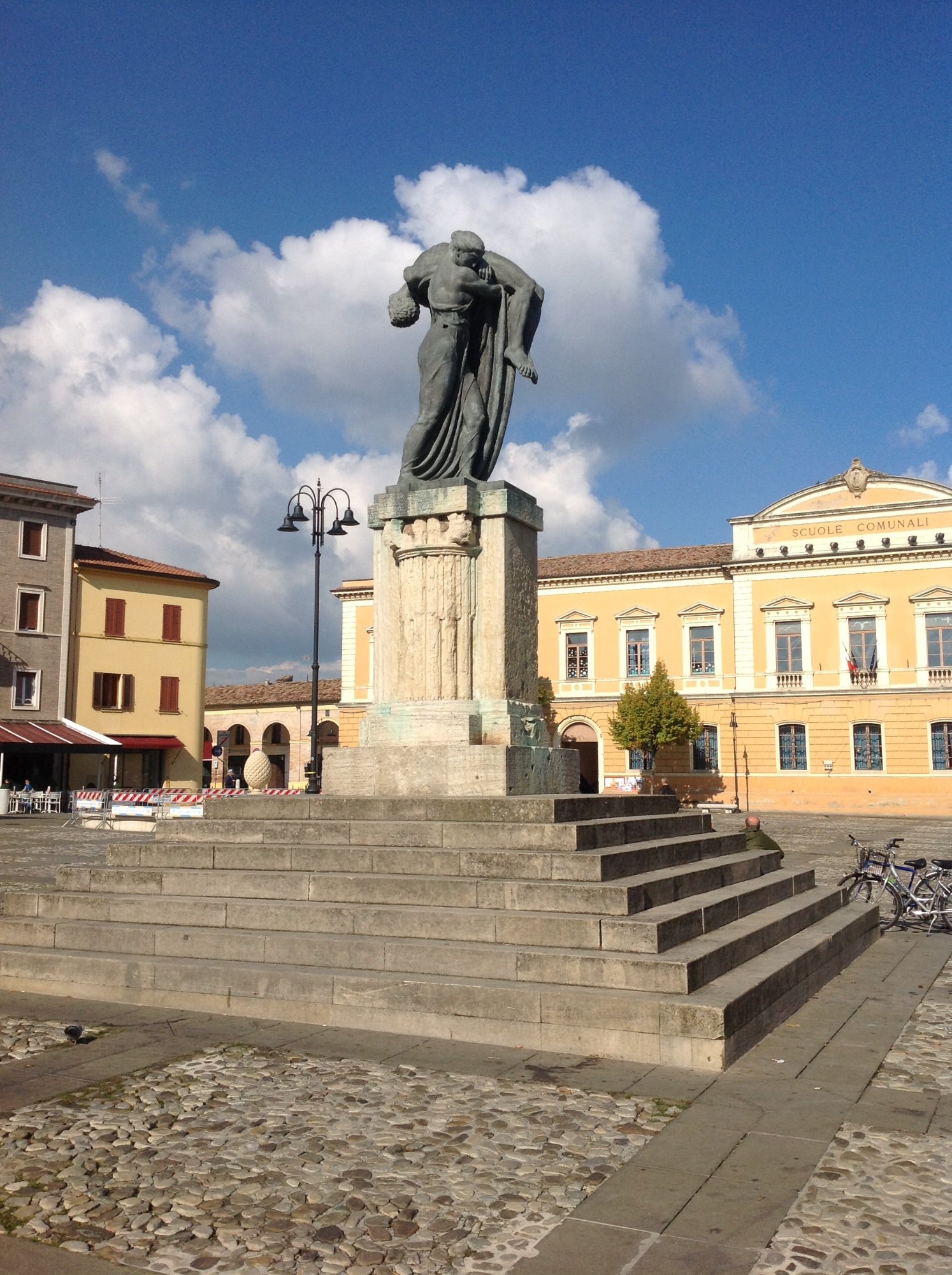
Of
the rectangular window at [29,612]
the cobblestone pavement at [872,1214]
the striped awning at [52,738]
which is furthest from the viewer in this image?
the rectangular window at [29,612]

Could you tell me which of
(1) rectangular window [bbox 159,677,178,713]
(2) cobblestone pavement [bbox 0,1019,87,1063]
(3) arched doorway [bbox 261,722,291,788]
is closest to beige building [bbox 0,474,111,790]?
(1) rectangular window [bbox 159,677,178,713]

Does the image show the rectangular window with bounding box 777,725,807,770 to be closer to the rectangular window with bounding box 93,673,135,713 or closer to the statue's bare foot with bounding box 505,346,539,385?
the rectangular window with bounding box 93,673,135,713

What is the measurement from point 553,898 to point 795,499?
128ft

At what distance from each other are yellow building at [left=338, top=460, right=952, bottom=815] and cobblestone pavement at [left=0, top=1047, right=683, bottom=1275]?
37.8m

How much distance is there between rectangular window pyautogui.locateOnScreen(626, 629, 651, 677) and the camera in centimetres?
4609

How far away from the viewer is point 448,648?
9.27 m

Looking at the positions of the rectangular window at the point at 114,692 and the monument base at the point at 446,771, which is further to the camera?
the rectangular window at the point at 114,692

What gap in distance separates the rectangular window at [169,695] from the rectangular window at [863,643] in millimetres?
26590

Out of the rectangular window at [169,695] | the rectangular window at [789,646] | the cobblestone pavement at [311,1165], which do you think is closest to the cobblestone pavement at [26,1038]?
the cobblestone pavement at [311,1165]

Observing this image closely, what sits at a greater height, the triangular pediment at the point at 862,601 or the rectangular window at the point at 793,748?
the triangular pediment at the point at 862,601

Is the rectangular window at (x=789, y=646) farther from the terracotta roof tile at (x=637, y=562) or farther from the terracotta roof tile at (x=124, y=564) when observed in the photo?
the terracotta roof tile at (x=124, y=564)

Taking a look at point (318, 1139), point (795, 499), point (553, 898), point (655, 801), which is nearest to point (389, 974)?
point (553, 898)

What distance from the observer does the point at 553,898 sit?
21.8ft

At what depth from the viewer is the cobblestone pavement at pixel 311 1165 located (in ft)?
11.1
